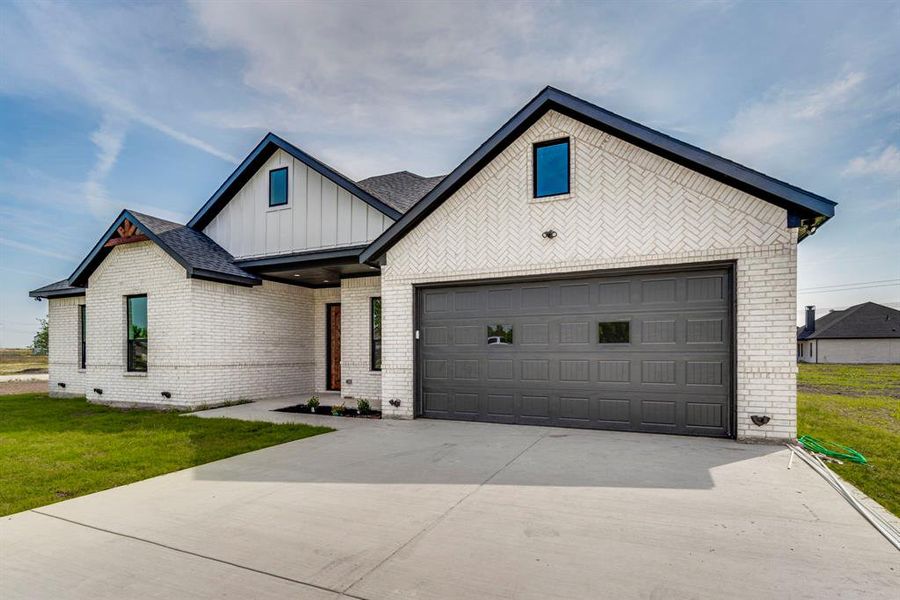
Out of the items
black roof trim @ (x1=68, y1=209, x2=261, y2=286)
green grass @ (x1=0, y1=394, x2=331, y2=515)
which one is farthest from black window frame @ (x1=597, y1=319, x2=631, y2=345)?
black roof trim @ (x1=68, y1=209, x2=261, y2=286)

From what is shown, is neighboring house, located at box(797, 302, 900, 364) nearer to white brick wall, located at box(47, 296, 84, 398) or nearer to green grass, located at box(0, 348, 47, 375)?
white brick wall, located at box(47, 296, 84, 398)

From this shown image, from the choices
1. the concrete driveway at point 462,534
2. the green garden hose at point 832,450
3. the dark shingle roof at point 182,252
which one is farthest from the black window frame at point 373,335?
the green garden hose at point 832,450

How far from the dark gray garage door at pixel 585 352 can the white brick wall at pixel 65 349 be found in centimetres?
1327

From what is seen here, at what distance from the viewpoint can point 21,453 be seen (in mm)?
6855

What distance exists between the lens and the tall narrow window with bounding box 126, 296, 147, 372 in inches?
476

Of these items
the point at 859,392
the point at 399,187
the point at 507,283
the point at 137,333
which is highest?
the point at 399,187

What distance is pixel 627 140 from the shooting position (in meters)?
7.96

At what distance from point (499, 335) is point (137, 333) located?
32.5 feet

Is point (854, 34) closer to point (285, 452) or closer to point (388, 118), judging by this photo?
point (388, 118)

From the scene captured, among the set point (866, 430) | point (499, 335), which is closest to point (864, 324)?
point (866, 430)

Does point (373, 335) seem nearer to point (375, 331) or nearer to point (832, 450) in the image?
point (375, 331)

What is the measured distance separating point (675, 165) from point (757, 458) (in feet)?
15.2

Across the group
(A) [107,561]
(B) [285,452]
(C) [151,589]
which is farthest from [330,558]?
(B) [285,452]

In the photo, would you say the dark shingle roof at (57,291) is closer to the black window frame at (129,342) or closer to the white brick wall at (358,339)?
the black window frame at (129,342)
